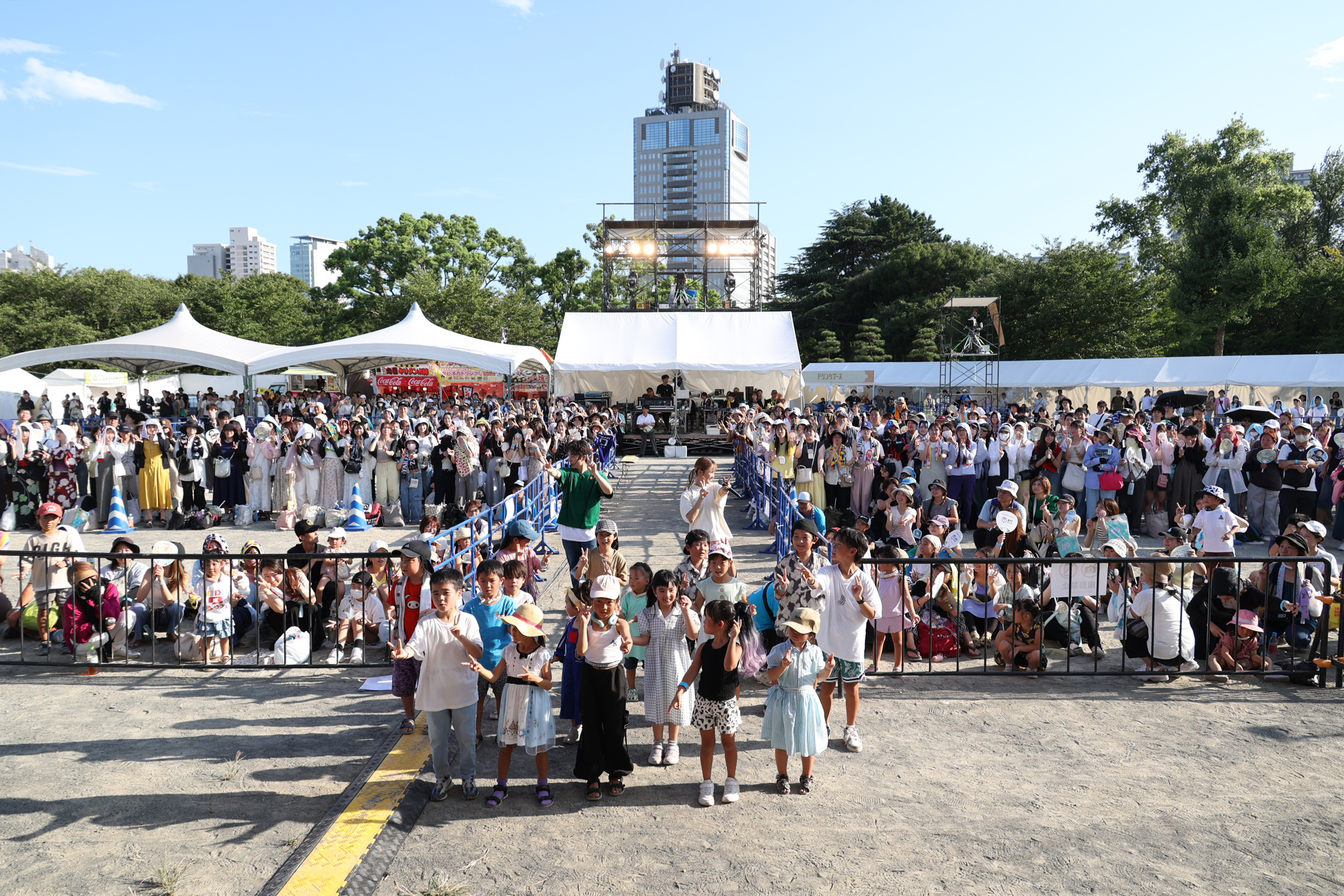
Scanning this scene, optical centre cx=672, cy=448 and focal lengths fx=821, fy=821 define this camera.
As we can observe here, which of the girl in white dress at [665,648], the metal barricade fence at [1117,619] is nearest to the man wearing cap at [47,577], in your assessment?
the girl in white dress at [665,648]

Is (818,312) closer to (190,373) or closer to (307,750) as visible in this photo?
(190,373)

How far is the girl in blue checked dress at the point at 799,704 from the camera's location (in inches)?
191

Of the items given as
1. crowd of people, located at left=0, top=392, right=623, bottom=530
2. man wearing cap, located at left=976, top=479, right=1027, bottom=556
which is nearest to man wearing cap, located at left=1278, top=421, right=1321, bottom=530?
man wearing cap, located at left=976, top=479, right=1027, bottom=556

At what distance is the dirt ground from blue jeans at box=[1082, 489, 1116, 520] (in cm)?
640

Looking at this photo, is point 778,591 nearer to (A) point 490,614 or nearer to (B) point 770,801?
(B) point 770,801

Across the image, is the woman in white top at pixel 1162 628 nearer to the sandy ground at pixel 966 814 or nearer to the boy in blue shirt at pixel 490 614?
the sandy ground at pixel 966 814

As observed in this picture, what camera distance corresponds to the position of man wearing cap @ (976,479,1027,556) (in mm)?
8328

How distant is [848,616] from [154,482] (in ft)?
43.5

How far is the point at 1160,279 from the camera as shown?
45094 millimetres

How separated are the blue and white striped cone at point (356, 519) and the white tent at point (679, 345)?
33.1 ft

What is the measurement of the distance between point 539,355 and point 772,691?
2374 cm

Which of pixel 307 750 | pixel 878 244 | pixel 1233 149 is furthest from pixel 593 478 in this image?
pixel 878 244

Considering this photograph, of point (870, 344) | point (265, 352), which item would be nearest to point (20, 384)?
point (265, 352)

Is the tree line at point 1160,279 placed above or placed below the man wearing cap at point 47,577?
above
